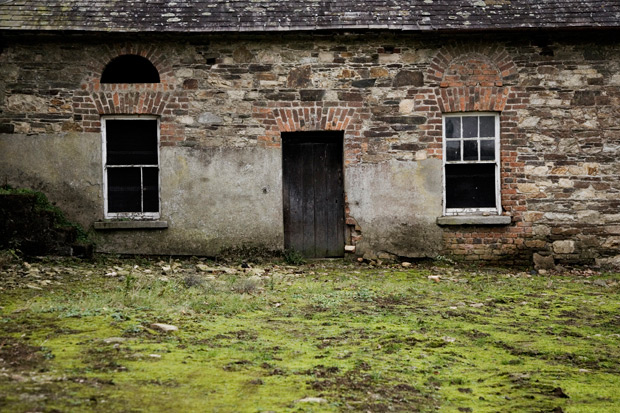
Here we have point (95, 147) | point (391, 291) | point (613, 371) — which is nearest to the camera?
point (613, 371)

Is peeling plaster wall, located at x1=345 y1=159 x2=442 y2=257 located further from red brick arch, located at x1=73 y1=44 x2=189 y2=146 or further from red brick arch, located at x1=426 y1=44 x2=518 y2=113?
red brick arch, located at x1=73 y1=44 x2=189 y2=146

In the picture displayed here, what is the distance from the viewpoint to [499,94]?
11289mm

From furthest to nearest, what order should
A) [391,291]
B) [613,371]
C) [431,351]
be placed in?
[391,291] → [431,351] → [613,371]

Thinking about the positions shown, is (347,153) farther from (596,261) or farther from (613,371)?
(613,371)

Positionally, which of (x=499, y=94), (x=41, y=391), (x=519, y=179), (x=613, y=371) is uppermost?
(x=499, y=94)

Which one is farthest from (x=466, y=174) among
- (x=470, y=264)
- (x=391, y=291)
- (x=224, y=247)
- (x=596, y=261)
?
(x=224, y=247)

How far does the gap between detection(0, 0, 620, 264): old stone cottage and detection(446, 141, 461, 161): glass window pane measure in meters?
0.18

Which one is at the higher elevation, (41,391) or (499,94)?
(499,94)

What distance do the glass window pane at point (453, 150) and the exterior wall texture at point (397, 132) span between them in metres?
0.28

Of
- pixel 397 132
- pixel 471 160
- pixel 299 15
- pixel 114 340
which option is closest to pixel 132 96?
pixel 299 15

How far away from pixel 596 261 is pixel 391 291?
16.2 feet

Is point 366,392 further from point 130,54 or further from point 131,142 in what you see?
point 130,54

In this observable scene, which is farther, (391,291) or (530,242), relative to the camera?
(530,242)

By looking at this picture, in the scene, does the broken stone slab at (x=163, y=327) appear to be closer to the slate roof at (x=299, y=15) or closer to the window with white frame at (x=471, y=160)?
the slate roof at (x=299, y=15)
